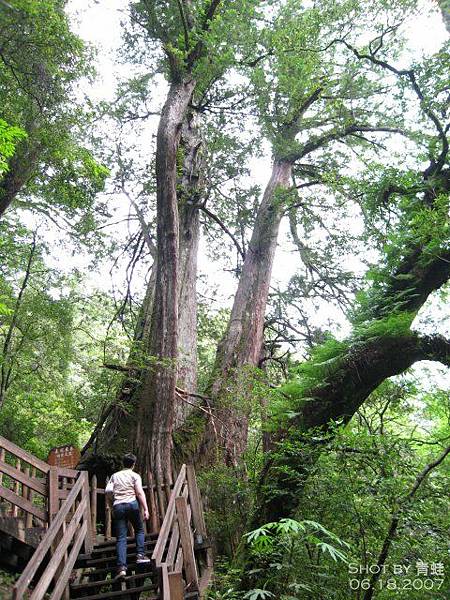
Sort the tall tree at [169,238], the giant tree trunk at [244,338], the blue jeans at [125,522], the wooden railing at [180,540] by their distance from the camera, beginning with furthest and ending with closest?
the giant tree trunk at [244,338]
the tall tree at [169,238]
the blue jeans at [125,522]
the wooden railing at [180,540]

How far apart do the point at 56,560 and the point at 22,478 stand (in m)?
1.66

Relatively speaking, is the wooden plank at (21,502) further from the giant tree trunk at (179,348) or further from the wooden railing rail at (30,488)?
the giant tree trunk at (179,348)

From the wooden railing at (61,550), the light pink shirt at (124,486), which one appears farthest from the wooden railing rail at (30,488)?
the light pink shirt at (124,486)

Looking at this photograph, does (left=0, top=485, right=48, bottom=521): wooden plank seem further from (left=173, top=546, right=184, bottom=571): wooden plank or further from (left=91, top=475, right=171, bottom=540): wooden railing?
(left=173, top=546, right=184, bottom=571): wooden plank

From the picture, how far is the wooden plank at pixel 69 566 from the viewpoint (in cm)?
427

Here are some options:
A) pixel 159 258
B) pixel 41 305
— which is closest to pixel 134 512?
pixel 159 258

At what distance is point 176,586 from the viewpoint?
159 inches

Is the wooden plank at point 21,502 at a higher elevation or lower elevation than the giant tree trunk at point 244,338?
lower

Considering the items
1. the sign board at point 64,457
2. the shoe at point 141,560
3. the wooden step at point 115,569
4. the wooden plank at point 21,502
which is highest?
the sign board at point 64,457

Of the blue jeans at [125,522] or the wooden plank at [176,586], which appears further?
the blue jeans at [125,522]

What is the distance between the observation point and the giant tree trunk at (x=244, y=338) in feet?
26.5

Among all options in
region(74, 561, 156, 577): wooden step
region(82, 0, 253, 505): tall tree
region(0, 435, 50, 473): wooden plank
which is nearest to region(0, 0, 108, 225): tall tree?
region(82, 0, 253, 505): tall tree

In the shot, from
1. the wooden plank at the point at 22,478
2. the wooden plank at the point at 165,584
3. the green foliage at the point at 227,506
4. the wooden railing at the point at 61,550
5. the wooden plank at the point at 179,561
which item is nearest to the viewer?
the wooden railing at the point at 61,550

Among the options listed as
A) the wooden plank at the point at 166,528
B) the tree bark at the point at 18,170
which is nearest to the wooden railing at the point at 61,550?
the wooden plank at the point at 166,528
